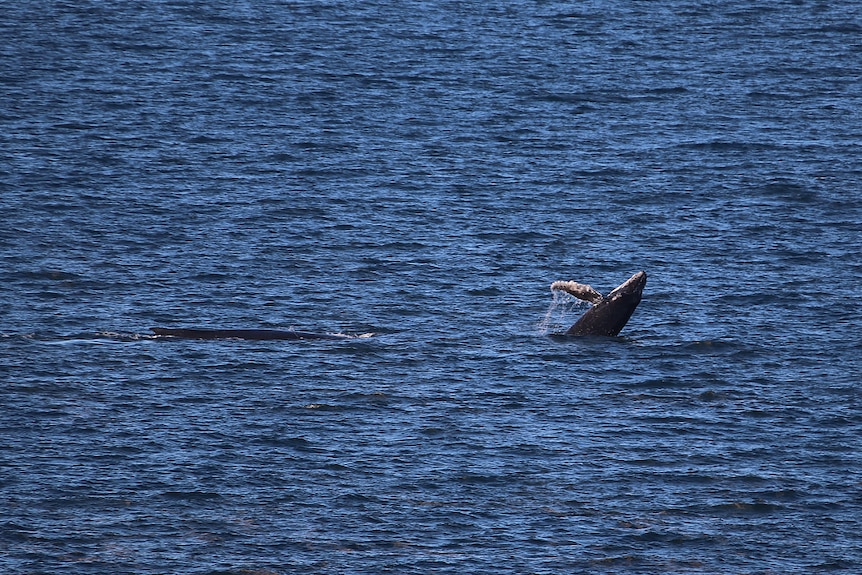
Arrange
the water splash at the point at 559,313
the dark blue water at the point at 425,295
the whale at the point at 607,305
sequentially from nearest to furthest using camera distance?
1. the dark blue water at the point at 425,295
2. the whale at the point at 607,305
3. the water splash at the point at 559,313

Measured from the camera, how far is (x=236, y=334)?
33125 millimetres

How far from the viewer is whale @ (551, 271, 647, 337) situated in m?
33.2

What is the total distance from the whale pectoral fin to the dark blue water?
109cm

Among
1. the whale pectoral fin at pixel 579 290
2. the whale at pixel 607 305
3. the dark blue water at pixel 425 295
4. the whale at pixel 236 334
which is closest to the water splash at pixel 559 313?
the dark blue water at pixel 425 295

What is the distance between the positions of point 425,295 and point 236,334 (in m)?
5.95

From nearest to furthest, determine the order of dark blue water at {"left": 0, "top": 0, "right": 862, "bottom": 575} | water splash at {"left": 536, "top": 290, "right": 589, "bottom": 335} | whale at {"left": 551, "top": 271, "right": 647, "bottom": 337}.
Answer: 1. dark blue water at {"left": 0, "top": 0, "right": 862, "bottom": 575}
2. whale at {"left": 551, "top": 271, "right": 647, "bottom": 337}
3. water splash at {"left": 536, "top": 290, "right": 589, "bottom": 335}

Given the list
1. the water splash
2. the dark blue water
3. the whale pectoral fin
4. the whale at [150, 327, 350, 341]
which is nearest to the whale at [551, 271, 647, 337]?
the whale pectoral fin

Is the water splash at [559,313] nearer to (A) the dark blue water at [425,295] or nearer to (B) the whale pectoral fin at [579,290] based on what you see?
(A) the dark blue water at [425,295]

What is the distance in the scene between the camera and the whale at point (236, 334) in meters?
33.0

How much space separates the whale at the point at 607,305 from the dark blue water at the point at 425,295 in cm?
49

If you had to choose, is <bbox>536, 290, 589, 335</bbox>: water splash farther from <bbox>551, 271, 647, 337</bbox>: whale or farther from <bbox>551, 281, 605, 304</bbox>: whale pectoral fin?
<bbox>551, 281, 605, 304</bbox>: whale pectoral fin

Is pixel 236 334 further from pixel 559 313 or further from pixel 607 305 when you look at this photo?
pixel 607 305

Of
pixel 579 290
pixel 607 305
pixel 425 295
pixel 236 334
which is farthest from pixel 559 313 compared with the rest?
pixel 236 334

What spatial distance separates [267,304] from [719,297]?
11.8m
